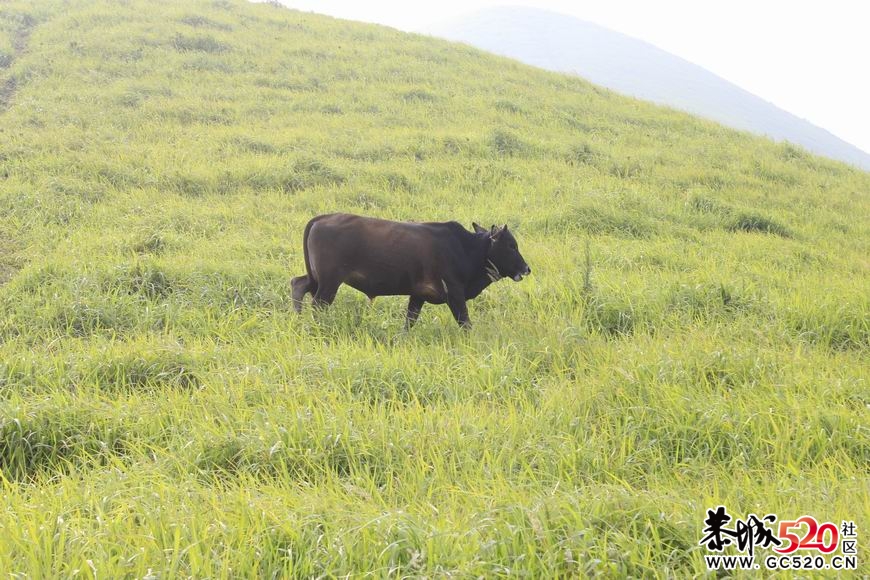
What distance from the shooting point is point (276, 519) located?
9.02 ft

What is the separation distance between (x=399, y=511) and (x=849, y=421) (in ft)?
8.86

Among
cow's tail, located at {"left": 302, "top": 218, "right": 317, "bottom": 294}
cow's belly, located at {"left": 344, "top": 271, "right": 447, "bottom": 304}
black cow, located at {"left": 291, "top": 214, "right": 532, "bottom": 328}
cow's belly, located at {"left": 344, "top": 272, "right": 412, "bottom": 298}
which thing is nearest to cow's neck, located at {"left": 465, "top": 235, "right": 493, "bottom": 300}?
black cow, located at {"left": 291, "top": 214, "right": 532, "bottom": 328}

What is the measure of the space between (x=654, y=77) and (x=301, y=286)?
179 metres

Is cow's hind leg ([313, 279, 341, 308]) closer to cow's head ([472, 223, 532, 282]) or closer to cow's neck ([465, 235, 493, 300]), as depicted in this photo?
cow's neck ([465, 235, 493, 300])

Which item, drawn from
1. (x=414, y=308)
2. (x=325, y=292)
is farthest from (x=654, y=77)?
(x=325, y=292)

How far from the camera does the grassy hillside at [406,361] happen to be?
275 centimetres

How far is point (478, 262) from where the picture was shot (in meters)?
6.28

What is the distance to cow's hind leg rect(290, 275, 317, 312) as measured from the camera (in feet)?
20.9

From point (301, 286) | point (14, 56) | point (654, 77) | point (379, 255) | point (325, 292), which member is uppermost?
point (654, 77)

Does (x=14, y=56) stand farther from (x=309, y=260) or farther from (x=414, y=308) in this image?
(x=414, y=308)

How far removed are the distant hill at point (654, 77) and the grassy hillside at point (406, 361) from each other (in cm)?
13043

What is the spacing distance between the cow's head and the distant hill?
136m

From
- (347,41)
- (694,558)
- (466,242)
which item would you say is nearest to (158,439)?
(694,558)

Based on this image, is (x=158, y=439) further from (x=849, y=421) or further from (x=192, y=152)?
(x=192, y=152)
